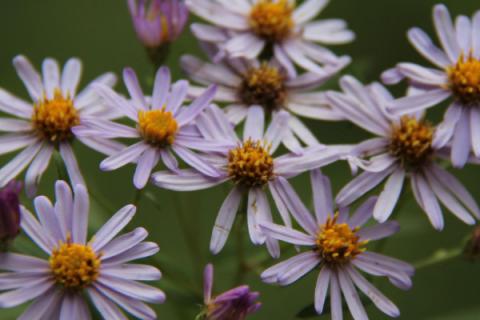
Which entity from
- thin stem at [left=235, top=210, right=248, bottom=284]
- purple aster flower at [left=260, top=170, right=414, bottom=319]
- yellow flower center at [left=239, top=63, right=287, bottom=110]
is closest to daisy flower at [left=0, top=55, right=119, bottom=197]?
yellow flower center at [left=239, top=63, right=287, bottom=110]

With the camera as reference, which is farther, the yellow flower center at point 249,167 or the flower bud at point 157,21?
the flower bud at point 157,21

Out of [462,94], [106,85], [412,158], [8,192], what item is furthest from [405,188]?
[8,192]

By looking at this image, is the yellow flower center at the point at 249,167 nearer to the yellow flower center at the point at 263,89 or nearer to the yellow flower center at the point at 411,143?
the yellow flower center at the point at 263,89

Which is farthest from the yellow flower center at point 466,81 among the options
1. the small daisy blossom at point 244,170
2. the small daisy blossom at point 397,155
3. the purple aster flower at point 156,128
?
the purple aster flower at point 156,128

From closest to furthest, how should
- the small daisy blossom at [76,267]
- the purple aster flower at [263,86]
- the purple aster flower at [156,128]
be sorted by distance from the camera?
the small daisy blossom at [76,267], the purple aster flower at [156,128], the purple aster flower at [263,86]

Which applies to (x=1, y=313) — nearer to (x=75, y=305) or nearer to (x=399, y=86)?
(x=75, y=305)

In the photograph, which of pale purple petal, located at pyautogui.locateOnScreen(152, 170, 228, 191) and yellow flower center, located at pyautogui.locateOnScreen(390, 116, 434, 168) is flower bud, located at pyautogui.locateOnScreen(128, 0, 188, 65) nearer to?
pale purple petal, located at pyautogui.locateOnScreen(152, 170, 228, 191)
